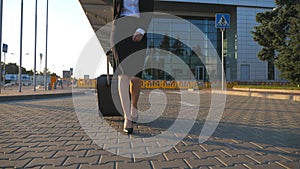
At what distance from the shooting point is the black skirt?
3.34 meters

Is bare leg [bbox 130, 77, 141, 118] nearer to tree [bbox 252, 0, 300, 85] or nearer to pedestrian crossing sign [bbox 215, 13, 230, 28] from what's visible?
pedestrian crossing sign [bbox 215, 13, 230, 28]

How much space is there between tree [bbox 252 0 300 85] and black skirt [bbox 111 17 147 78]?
42.9 feet

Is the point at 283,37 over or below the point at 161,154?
over

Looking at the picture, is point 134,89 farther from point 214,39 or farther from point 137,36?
point 214,39

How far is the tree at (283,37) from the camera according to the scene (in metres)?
14.2

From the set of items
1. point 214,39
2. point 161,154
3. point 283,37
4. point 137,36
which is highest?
point 214,39

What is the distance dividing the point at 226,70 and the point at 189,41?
5995mm

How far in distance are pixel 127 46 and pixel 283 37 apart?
15580 millimetres

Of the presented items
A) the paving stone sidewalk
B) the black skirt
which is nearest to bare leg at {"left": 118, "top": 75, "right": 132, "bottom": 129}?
the black skirt

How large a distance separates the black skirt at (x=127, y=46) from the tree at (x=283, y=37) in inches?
515

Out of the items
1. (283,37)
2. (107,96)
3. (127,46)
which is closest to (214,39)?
(283,37)

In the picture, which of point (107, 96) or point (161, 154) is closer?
point (161, 154)

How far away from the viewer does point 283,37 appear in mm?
16109

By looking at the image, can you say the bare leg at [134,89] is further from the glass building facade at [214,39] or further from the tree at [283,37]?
the glass building facade at [214,39]
